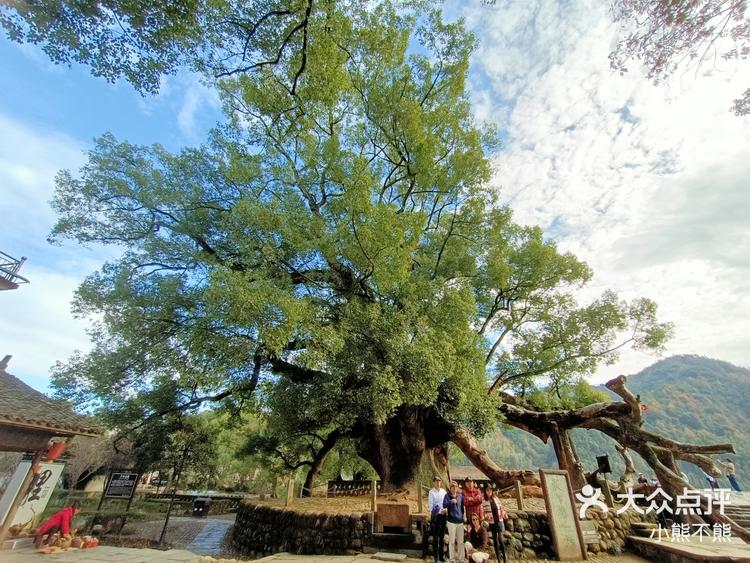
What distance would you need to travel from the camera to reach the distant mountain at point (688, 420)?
66812 mm

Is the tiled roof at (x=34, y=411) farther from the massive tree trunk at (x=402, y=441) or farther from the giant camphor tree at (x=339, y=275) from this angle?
the massive tree trunk at (x=402, y=441)

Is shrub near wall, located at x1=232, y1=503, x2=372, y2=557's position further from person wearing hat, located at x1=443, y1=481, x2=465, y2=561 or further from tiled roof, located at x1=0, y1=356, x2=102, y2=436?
tiled roof, located at x1=0, y1=356, x2=102, y2=436

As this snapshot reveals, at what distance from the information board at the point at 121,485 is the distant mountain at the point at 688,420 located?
5571cm

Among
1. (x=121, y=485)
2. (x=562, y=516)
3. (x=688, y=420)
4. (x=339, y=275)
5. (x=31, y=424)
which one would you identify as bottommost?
(x=562, y=516)

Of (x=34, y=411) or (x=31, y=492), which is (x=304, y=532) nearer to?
(x=31, y=492)

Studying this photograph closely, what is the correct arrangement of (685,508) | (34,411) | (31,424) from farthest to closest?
(685,508), (34,411), (31,424)

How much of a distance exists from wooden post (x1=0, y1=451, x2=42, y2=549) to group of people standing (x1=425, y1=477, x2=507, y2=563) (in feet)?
28.2

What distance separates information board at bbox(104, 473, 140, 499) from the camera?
1100cm

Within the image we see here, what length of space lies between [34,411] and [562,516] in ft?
40.4

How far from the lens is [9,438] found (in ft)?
23.8

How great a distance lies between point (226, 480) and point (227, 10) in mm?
36465

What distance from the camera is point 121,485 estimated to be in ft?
36.5

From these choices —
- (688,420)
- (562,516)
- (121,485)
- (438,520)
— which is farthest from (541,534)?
(688,420)

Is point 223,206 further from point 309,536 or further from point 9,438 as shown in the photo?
point 309,536
